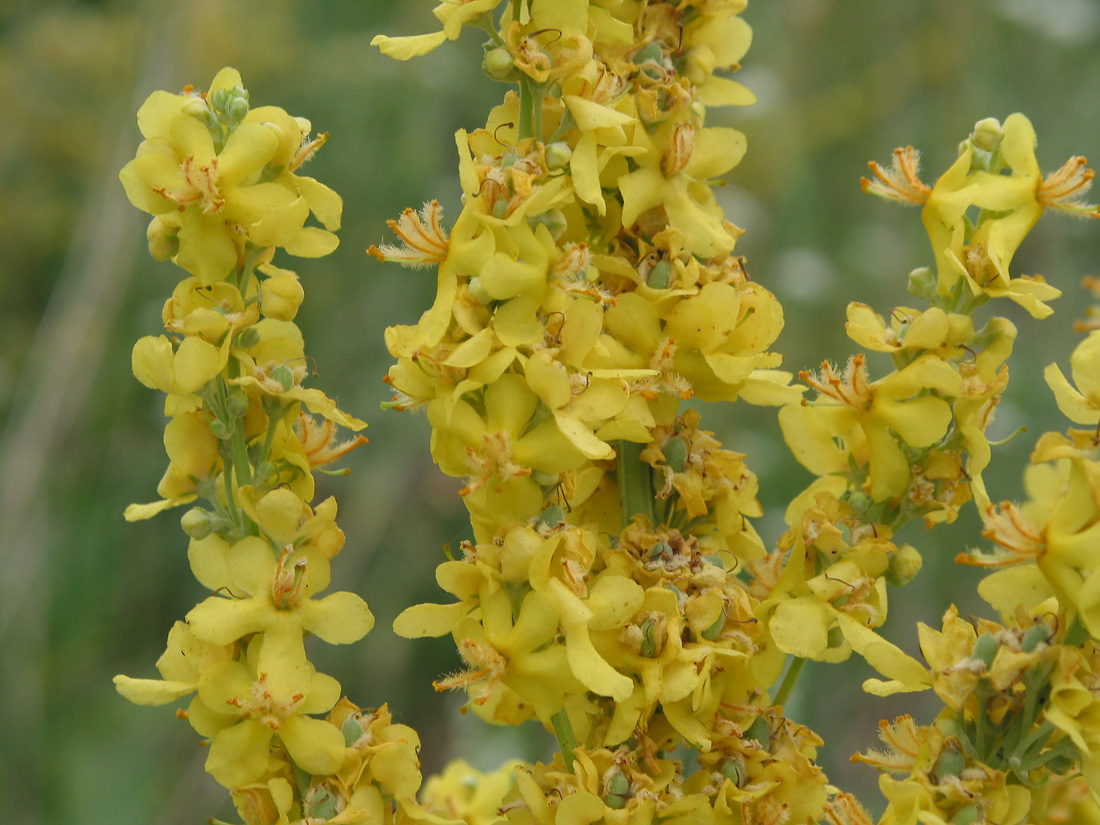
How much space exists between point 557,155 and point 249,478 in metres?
0.28

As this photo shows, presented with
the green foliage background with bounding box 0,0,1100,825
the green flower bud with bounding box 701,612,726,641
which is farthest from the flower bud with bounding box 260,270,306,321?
the green foliage background with bounding box 0,0,1100,825

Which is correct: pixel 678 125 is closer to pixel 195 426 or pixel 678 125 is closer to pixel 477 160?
pixel 477 160

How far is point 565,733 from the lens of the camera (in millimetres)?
→ 794

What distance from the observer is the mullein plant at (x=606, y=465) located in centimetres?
71

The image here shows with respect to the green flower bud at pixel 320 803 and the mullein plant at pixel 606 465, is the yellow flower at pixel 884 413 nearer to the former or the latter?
the mullein plant at pixel 606 465

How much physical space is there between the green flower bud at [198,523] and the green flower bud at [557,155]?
1.01 ft

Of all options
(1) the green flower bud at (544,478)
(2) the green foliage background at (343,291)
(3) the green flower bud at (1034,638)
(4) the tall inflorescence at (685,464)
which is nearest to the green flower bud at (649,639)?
(4) the tall inflorescence at (685,464)

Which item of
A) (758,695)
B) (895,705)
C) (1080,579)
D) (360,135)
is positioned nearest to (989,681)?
(1080,579)

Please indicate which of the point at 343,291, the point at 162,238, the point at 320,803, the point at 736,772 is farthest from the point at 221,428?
the point at 343,291

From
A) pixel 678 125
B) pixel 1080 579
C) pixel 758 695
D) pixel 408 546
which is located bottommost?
pixel 408 546

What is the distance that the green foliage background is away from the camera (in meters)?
2.72

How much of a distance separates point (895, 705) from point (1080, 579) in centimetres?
263

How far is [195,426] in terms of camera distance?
792mm

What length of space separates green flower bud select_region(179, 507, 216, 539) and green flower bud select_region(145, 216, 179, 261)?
16 cm
